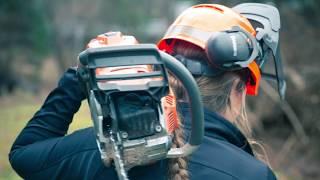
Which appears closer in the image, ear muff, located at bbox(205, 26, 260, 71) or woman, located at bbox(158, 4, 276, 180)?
woman, located at bbox(158, 4, 276, 180)

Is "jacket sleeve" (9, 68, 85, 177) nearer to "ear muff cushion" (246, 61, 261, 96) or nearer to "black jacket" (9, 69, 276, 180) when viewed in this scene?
"black jacket" (9, 69, 276, 180)

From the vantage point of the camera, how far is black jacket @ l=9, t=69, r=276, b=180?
2.11m

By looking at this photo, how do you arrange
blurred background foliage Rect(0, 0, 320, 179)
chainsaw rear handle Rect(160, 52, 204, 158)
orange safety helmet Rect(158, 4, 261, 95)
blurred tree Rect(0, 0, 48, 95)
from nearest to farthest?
chainsaw rear handle Rect(160, 52, 204, 158)
orange safety helmet Rect(158, 4, 261, 95)
blurred background foliage Rect(0, 0, 320, 179)
blurred tree Rect(0, 0, 48, 95)

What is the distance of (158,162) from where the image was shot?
81.9 inches

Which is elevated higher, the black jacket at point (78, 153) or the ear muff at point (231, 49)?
the ear muff at point (231, 49)

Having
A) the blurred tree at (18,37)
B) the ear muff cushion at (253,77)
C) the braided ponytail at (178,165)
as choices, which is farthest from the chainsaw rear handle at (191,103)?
the blurred tree at (18,37)

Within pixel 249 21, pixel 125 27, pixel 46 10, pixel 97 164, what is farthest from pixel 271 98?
pixel 125 27

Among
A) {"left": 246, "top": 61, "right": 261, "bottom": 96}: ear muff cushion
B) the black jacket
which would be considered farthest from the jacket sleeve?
{"left": 246, "top": 61, "right": 261, "bottom": 96}: ear muff cushion

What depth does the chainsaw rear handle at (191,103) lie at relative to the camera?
182cm

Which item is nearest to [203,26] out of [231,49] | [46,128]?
[231,49]

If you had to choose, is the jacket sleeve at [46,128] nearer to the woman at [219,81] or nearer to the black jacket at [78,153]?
the black jacket at [78,153]

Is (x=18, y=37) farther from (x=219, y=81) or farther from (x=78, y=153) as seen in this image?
(x=78, y=153)

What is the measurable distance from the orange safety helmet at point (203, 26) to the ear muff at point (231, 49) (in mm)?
46

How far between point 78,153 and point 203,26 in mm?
733
